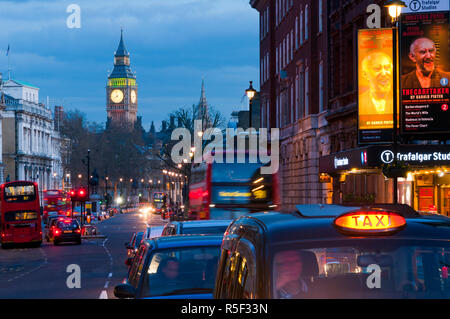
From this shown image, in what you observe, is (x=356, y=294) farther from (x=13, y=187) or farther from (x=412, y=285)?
(x=13, y=187)

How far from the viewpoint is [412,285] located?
15.4 feet

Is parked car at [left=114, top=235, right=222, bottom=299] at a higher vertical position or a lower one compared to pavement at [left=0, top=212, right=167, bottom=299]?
higher

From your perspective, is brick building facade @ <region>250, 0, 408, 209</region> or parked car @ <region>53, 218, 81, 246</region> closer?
brick building facade @ <region>250, 0, 408, 209</region>

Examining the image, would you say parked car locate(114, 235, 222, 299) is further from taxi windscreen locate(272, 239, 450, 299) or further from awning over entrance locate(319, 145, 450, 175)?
awning over entrance locate(319, 145, 450, 175)

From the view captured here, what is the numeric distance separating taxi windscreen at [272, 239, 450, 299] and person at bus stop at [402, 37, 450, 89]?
2650cm

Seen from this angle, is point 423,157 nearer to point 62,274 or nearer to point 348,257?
point 62,274

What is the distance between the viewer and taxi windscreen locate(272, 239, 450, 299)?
4562 millimetres

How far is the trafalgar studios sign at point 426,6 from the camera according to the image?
3100 centimetres

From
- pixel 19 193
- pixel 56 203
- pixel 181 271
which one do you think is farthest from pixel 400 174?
pixel 56 203

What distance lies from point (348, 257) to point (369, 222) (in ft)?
1.32

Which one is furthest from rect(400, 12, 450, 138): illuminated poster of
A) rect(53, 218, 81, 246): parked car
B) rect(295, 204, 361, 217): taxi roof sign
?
rect(53, 218, 81, 246): parked car

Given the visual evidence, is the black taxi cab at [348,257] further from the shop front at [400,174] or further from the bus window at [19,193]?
the bus window at [19,193]

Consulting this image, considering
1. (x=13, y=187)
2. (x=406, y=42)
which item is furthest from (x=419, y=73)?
(x=13, y=187)

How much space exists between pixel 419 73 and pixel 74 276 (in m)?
14.0
